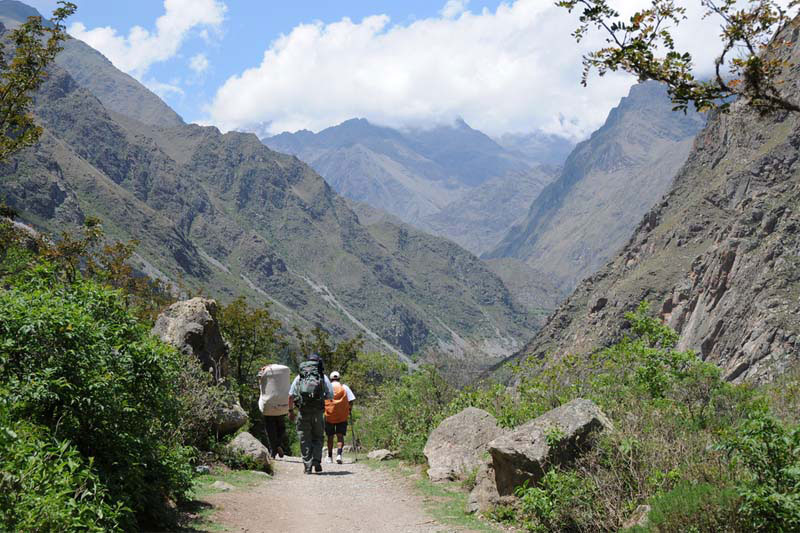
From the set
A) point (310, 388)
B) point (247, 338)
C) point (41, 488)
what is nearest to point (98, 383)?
point (41, 488)

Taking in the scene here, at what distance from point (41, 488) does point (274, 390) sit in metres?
11.0

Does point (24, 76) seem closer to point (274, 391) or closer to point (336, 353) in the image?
point (274, 391)

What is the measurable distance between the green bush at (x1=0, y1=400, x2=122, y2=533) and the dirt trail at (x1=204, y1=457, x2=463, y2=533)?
317 cm

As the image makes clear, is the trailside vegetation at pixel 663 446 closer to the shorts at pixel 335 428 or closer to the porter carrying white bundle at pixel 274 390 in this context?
the shorts at pixel 335 428

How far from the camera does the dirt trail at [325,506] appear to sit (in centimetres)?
901

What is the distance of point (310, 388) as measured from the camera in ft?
43.8

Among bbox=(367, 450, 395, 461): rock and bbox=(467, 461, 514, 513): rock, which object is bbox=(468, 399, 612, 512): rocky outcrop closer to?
bbox=(467, 461, 514, 513): rock

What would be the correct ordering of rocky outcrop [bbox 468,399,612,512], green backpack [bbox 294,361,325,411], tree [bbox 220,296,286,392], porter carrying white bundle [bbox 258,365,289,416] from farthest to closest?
1. tree [bbox 220,296,286,392]
2. porter carrying white bundle [bbox 258,365,289,416]
3. green backpack [bbox 294,361,325,411]
4. rocky outcrop [bbox 468,399,612,512]

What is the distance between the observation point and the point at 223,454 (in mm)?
13086

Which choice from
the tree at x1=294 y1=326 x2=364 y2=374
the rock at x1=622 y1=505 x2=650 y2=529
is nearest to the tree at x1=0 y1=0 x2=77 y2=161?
the rock at x1=622 y1=505 x2=650 y2=529

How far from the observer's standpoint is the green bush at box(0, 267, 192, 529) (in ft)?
19.9

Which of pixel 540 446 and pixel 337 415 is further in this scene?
pixel 337 415

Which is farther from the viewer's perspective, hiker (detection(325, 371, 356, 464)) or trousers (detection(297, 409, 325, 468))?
hiker (detection(325, 371, 356, 464))

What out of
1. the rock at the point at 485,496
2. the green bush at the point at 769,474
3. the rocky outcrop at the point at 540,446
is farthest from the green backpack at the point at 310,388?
the green bush at the point at 769,474
